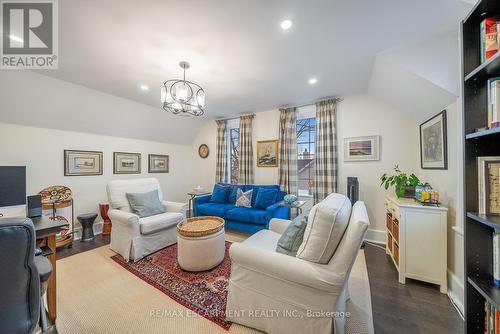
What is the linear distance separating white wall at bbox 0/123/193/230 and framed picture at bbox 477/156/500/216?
504 cm

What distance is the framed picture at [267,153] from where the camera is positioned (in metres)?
4.23

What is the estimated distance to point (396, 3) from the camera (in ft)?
4.89

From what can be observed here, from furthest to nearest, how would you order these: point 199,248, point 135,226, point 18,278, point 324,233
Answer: point 135,226 → point 199,248 → point 324,233 → point 18,278

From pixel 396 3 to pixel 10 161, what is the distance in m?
5.07

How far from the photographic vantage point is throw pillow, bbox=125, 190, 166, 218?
9.45 feet

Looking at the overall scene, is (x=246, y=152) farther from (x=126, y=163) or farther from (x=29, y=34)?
(x=29, y=34)

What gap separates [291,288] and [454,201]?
197 centimetres

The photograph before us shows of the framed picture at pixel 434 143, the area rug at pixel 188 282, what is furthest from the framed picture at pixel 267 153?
the framed picture at pixel 434 143

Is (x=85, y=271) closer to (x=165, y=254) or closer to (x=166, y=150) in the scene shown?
(x=165, y=254)

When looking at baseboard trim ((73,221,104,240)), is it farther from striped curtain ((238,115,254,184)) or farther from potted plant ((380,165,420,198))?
potted plant ((380,165,420,198))

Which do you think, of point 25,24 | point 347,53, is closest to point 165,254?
point 25,24

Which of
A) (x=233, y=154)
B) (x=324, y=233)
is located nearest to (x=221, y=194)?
(x=233, y=154)

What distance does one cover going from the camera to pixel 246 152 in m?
4.50

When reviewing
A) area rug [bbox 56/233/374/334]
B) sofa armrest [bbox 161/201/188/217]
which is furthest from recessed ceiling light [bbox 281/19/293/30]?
sofa armrest [bbox 161/201/188/217]
